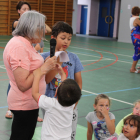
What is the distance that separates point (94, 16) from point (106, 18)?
1255 mm

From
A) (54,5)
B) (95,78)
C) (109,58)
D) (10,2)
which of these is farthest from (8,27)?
(95,78)

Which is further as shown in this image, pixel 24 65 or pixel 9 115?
pixel 9 115

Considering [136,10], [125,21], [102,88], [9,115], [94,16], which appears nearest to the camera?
[9,115]

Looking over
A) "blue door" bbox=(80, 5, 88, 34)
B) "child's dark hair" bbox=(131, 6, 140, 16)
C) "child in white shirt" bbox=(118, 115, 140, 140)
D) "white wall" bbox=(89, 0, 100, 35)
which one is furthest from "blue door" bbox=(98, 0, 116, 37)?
"child in white shirt" bbox=(118, 115, 140, 140)

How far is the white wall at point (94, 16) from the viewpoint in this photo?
2150 cm

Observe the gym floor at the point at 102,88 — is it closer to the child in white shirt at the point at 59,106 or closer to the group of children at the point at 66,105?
the group of children at the point at 66,105

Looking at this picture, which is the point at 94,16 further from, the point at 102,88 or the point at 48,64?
the point at 48,64

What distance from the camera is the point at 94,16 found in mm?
21797

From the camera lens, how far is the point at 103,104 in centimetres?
282

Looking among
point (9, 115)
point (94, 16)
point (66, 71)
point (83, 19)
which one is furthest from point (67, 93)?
point (83, 19)

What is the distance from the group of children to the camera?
1.98m

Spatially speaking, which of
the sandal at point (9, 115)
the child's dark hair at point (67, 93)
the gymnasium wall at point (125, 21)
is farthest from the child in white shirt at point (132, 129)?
the gymnasium wall at point (125, 21)

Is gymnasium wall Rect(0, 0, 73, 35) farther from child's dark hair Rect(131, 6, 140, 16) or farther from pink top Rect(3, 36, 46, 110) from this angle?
pink top Rect(3, 36, 46, 110)

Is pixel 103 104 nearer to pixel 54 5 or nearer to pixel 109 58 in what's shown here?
pixel 109 58
